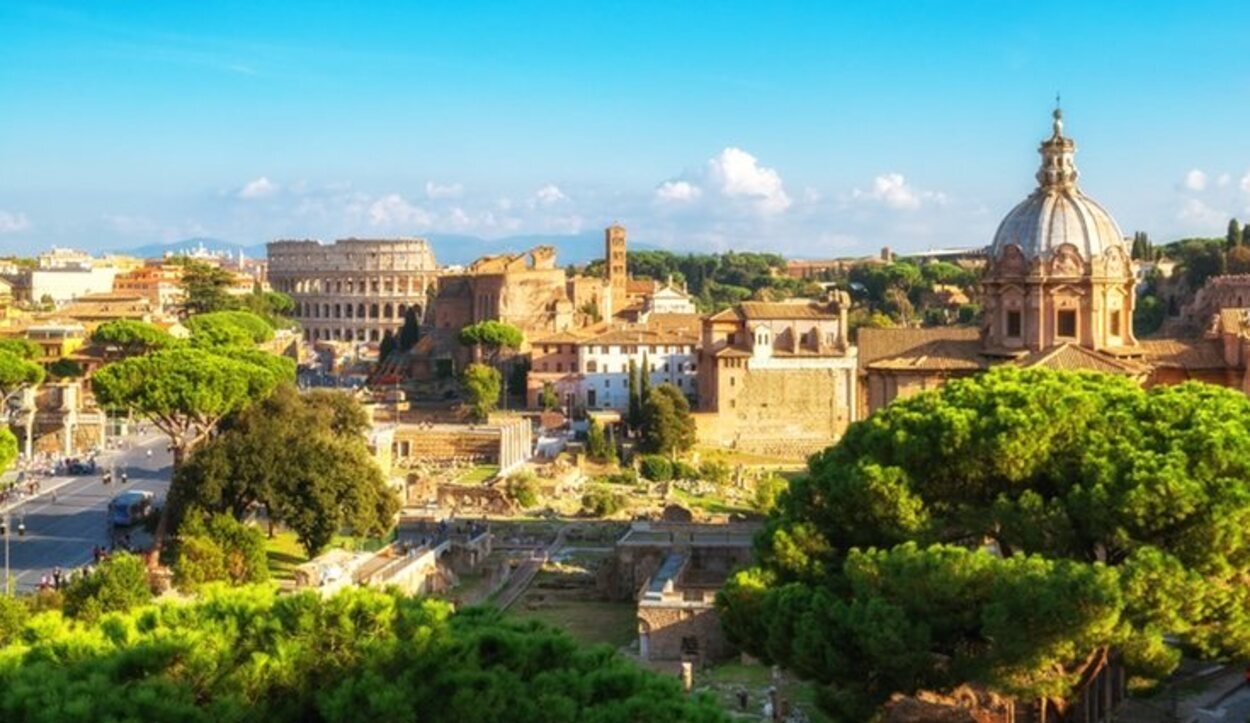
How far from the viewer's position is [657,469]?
45562 mm

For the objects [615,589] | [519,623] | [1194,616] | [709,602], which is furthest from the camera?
[615,589]

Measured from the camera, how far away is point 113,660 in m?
10.7

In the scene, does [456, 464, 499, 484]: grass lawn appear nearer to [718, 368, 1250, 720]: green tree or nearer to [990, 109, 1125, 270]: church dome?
[990, 109, 1125, 270]: church dome

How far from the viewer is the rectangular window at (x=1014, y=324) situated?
3466cm

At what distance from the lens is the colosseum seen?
10250 cm

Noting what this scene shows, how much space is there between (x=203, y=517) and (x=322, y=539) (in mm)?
2427

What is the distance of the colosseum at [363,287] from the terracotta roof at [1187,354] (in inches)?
2835

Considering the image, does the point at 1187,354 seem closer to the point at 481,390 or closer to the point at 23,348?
the point at 481,390

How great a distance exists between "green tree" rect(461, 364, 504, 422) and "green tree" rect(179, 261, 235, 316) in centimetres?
2128

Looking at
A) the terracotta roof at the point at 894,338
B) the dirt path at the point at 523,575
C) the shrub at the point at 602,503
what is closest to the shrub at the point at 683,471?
the shrub at the point at 602,503

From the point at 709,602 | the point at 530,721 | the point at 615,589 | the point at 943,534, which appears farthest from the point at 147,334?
the point at 530,721

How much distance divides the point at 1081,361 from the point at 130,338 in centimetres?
3544

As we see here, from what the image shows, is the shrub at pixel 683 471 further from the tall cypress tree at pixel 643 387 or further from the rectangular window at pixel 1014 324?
the rectangular window at pixel 1014 324

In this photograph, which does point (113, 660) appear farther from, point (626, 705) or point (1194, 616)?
point (1194, 616)
